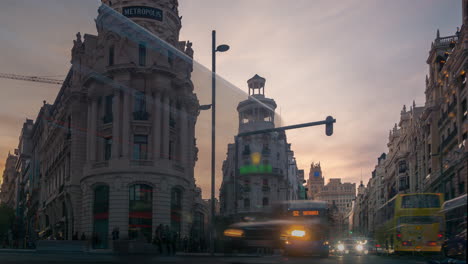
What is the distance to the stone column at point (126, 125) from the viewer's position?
1759 inches

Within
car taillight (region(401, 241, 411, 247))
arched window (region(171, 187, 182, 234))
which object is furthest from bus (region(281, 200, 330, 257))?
arched window (region(171, 187, 182, 234))

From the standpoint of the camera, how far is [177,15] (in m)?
50.0

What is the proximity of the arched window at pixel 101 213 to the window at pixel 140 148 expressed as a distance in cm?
367

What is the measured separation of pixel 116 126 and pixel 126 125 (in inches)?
35.8

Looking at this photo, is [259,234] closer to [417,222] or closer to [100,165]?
[417,222]

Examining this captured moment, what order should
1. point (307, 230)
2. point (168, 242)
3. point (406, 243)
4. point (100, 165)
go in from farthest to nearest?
point (100, 165) → point (406, 243) → point (168, 242) → point (307, 230)

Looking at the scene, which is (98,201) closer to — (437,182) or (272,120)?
(437,182)

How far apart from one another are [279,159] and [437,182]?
42356mm

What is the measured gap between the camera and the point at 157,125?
150 ft

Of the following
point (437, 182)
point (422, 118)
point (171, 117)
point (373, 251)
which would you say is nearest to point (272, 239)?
point (171, 117)

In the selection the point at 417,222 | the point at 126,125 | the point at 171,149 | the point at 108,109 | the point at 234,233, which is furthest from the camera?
the point at 171,149

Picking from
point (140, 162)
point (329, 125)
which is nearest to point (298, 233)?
point (329, 125)

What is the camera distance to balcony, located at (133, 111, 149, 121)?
4581 centimetres

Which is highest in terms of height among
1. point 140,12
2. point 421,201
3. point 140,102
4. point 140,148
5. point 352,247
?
point 140,12
